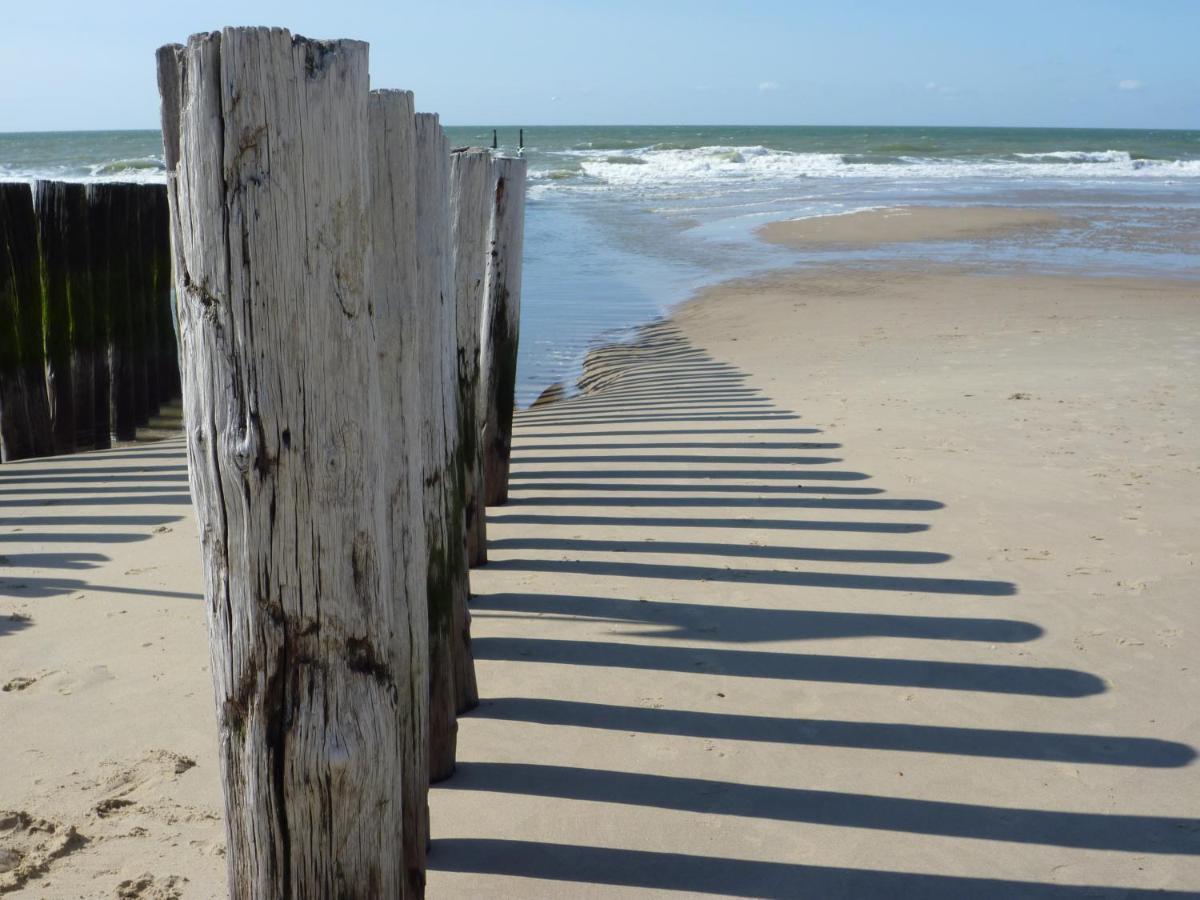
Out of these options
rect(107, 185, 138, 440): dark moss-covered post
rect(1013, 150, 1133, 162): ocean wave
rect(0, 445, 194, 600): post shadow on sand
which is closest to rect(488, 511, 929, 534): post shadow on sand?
rect(0, 445, 194, 600): post shadow on sand

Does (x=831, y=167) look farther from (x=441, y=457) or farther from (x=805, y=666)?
(x=441, y=457)

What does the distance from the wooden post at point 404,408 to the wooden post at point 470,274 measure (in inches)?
51.4

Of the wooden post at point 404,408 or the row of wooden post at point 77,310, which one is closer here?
the wooden post at point 404,408

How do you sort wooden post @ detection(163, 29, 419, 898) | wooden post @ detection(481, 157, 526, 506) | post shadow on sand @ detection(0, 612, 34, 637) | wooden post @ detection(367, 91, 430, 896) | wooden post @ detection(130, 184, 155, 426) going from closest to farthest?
1. wooden post @ detection(163, 29, 419, 898)
2. wooden post @ detection(367, 91, 430, 896)
3. post shadow on sand @ detection(0, 612, 34, 637)
4. wooden post @ detection(481, 157, 526, 506)
5. wooden post @ detection(130, 184, 155, 426)

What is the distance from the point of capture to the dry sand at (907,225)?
1992 cm

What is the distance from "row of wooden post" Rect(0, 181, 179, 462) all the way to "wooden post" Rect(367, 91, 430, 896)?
16.6 ft

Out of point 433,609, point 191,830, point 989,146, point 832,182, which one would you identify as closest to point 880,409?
point 433,609

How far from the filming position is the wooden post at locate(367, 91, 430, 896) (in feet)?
7.97

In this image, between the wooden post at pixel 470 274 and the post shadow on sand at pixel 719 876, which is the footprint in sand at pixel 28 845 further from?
the wooden post at pixel 470 274

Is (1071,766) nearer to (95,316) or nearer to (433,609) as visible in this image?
(433,609)

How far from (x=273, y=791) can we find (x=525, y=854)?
35.1 inches

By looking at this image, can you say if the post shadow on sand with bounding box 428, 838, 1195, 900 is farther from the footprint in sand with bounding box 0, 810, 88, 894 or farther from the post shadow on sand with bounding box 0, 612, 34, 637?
the post shadow on sand with bounding box 0, 612, 34, 637

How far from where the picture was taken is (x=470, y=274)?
4.11 meters

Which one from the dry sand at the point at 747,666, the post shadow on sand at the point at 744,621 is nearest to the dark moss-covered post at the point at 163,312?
the dry sand at the point at 747,666
